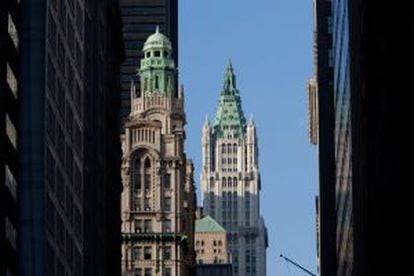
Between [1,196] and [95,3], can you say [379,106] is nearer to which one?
[1,196]

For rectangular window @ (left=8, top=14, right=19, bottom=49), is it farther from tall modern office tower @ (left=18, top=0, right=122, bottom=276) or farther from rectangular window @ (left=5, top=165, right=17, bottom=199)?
rectangular window @ (left=5, top=165, right=17, bottom=199)

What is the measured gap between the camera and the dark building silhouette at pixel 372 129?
2467 inches

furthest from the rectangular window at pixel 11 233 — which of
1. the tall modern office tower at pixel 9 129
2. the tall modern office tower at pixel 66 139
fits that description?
the tall modern office tower at pixel 66 139

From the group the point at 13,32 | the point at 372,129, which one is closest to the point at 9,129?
the point at 13,32

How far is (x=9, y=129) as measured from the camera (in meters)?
89.5

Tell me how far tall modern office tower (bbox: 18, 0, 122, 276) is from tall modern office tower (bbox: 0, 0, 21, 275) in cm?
49

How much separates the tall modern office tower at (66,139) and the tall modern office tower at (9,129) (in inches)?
19.3

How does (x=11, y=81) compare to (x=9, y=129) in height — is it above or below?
above

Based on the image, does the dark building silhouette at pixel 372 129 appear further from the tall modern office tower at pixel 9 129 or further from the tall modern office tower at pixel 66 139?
the tall modern office tower at pixel 9 129

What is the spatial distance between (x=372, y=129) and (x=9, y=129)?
22753 mm

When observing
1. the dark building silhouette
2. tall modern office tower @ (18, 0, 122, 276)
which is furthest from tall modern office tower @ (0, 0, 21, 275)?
the dark building silhouette

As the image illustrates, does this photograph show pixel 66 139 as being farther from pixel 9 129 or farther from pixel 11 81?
pixel 9 129

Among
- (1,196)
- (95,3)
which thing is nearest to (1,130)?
(1,196)

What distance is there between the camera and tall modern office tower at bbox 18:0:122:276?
90000mm
